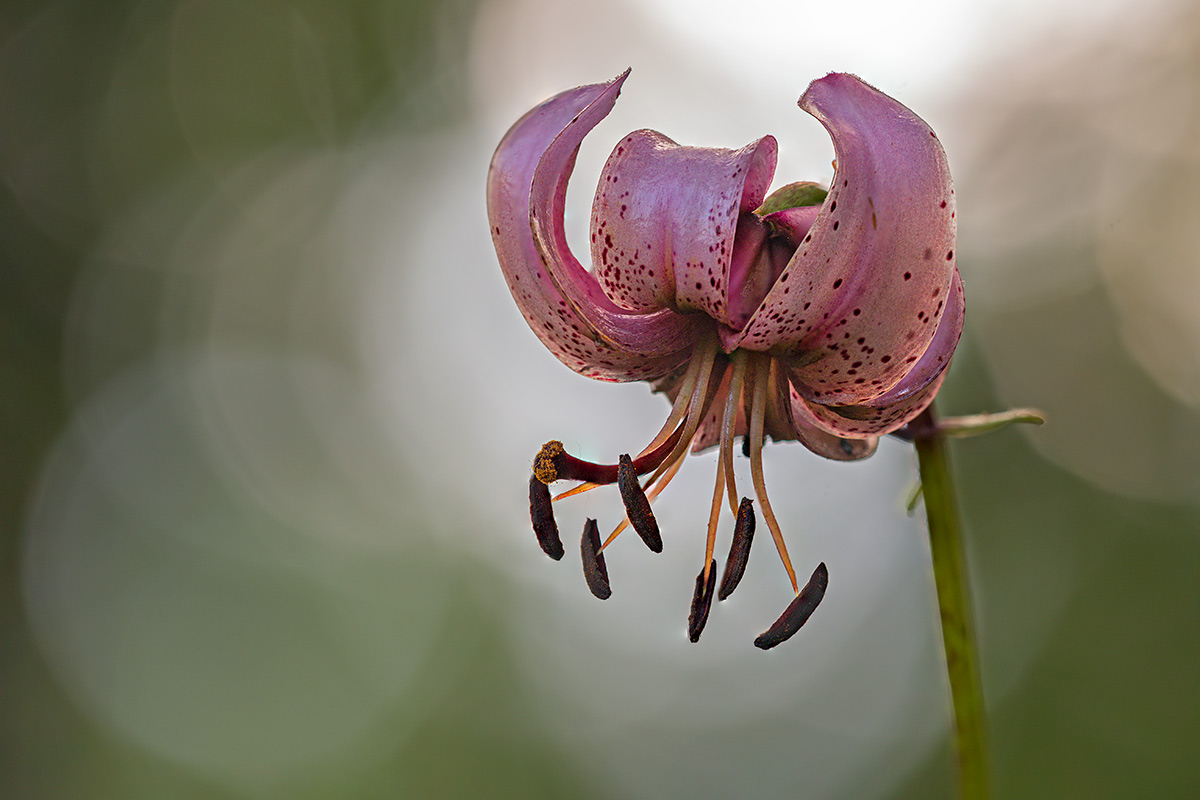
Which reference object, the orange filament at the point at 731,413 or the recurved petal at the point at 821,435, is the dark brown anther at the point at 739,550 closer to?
the orange filament at the point at 731,413

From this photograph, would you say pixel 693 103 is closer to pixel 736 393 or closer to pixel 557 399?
pixel 557 399

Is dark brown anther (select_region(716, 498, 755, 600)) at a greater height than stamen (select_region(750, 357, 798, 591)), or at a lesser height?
lesser

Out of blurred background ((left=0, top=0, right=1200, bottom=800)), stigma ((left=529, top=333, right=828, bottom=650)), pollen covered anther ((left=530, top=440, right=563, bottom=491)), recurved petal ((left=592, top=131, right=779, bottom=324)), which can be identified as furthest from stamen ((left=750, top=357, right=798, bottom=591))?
blurred background ((left=0, top=0, right=1200, bottom=800))

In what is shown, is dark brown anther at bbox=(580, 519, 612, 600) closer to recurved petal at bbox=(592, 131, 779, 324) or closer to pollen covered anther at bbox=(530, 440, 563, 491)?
pollen covered anther at bbox=(530, 440, 563, 491)

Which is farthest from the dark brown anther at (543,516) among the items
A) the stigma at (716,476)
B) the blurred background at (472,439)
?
the blurred background at (472,439)

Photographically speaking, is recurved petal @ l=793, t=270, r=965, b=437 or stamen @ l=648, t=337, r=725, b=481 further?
stamen @ l=648, t=337, r=725, b=481

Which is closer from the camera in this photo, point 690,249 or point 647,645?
point 690,249

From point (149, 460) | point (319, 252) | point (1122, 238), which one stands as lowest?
point (149, 460)

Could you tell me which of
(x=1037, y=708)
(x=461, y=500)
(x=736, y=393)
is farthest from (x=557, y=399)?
(x=736, y=393)
